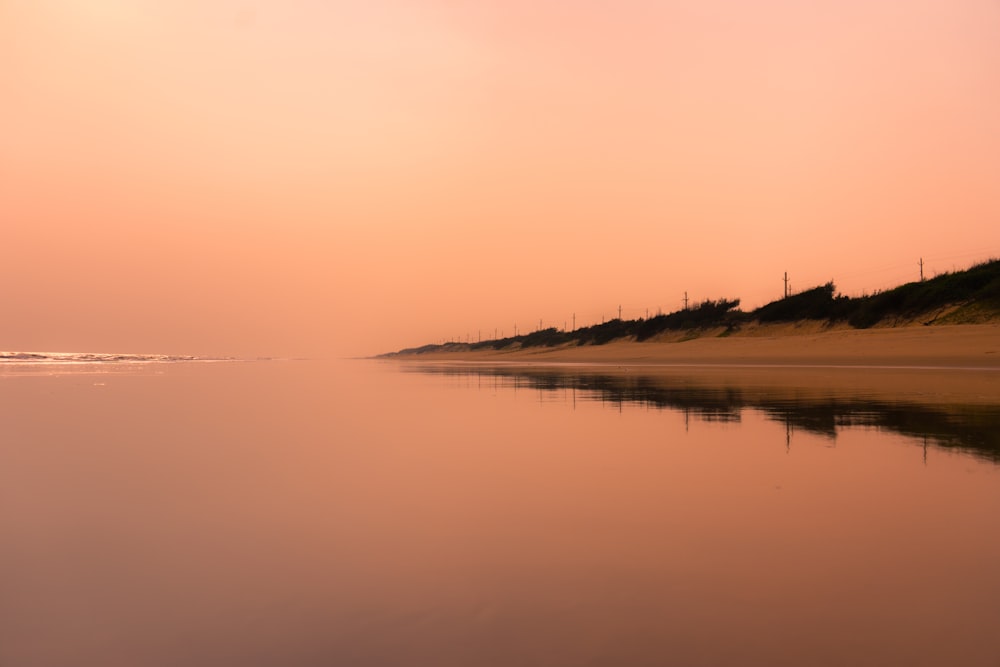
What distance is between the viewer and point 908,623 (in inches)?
111

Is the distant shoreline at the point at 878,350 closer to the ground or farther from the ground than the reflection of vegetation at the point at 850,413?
farther from the ground

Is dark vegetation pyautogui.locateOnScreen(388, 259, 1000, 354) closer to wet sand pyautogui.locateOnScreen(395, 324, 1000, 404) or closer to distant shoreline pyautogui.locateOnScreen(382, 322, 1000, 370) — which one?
distant shoreline pyautogui.locateOnScreen(382, 322, 1000, 370)

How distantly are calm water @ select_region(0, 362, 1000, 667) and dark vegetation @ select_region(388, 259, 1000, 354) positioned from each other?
49052 millimetres

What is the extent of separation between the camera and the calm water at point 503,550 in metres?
2.69

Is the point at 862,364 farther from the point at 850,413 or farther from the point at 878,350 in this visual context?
the point at 850,413

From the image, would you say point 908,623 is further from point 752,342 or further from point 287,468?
point 752,342

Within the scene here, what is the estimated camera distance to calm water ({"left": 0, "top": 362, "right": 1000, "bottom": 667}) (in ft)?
8.82

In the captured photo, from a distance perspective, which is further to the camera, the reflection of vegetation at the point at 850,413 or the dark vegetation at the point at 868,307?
the dark vegetation at the point at 868,307

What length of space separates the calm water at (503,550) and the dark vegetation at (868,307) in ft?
161

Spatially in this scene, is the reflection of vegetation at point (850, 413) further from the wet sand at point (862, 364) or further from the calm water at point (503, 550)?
the wet sand at point (862, 364)

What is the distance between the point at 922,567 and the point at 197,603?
3660 mm

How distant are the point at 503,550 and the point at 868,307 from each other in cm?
6092

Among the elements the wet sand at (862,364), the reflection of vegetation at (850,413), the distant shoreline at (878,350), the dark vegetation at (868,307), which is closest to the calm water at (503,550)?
the reflection of vegetation at (850,413)

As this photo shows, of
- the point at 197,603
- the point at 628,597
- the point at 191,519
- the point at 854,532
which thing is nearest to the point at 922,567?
the point at 854,532
